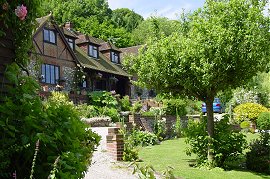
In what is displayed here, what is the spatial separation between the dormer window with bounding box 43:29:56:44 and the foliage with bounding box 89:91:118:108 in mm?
4886

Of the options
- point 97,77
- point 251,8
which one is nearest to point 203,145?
point 251,8

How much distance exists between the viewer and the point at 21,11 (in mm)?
4098

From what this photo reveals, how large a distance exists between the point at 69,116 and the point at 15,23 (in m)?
1.29

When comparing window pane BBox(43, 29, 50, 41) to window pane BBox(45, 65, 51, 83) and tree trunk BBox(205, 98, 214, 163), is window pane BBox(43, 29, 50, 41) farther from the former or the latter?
tree trunk BBox(205, 98, 214, 163)

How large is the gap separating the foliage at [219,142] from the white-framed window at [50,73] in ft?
53.4

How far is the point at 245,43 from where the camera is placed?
32.3 feet

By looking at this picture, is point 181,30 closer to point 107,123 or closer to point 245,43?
point 245,43

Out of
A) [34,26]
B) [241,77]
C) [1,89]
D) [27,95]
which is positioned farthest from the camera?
[241,77]

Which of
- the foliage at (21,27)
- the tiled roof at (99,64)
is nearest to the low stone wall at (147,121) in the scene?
the tiled roof at (99,64)

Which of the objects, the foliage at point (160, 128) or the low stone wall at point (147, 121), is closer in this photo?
the low stone wall at point (147, 121)

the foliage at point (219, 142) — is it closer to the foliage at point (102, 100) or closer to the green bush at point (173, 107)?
the green bush at point (173, 107)

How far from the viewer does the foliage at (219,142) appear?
35.7ft

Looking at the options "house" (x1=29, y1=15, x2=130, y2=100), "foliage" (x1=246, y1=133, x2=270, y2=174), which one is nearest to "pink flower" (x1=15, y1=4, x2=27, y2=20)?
"foliage" (x1=246, y1=133, x2=270, y2=174)

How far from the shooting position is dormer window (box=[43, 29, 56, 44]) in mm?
25625
